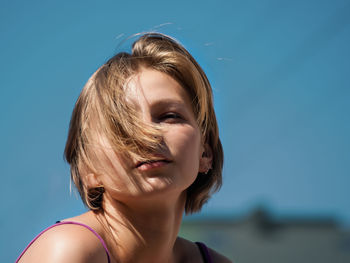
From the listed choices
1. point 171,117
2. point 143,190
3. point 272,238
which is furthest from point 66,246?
point 272,238

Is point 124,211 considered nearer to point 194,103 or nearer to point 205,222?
point 194,103

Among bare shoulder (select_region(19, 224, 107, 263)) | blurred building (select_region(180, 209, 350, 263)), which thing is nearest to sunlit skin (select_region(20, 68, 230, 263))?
bare shoulder (select_region(19, 224, 107, 263))

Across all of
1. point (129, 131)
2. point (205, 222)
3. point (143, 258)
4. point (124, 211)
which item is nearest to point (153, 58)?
point (129, 131)

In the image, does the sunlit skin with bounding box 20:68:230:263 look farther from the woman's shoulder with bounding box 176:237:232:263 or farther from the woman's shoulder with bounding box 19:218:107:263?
the woman's shoulder with bounding box 176:237:232:263

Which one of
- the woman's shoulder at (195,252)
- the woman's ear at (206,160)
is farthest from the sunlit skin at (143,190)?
the woman's shoulder at (195,252)

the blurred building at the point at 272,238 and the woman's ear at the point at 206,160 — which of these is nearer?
the woman's ear at the point at 206,160

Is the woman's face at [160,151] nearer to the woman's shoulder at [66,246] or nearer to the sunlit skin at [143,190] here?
the sunlit skin at [143,190]

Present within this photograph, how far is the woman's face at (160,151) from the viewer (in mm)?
1884

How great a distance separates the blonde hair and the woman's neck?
135mm

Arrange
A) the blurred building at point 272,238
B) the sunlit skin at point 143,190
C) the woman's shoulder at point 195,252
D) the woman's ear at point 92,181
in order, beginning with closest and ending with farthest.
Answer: the sunlit skin at point 143,190 < the woman's ear at point 92,181 < the woman's shoulder at point 195,252 < the blurred building at point 272,238

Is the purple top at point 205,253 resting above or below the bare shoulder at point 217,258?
above

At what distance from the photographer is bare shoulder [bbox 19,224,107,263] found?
174 cm

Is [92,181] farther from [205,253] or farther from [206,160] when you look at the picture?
[205,253]

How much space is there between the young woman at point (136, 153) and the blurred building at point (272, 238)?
16.8 meters
